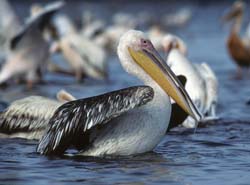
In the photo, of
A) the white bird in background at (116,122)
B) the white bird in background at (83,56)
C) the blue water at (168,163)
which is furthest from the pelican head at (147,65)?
the white bird in background at (83,56)

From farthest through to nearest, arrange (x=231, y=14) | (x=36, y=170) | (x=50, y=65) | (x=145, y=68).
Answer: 1. (x=231, y=14)
2. (x=50, y=65)
3. (x=145, y=68)
4. (x=36, y=170)

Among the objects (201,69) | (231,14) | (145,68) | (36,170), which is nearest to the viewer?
(36,170)

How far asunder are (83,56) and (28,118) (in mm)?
7174

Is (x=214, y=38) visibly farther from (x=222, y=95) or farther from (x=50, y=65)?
(x=222, y=95)

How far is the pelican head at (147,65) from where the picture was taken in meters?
6.46

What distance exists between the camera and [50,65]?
14.2 m

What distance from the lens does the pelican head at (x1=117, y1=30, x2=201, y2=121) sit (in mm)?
6465

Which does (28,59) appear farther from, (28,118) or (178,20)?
(178,20)

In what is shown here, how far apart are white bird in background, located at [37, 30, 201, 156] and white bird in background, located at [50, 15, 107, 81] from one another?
7352 mm

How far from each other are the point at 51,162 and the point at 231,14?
1171 centimetres

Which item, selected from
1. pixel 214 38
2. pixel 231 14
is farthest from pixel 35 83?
pixel 214 38

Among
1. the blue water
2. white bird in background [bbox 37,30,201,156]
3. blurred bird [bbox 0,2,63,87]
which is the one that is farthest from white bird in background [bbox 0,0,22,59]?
white bird in background [bbox 37,30,201,156]

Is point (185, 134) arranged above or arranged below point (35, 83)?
below

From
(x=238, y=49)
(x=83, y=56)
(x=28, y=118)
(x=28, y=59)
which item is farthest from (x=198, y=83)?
(x=238, y=49)
